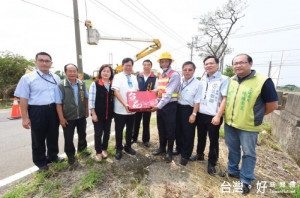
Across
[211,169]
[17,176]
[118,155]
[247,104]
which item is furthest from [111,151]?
[247,104]

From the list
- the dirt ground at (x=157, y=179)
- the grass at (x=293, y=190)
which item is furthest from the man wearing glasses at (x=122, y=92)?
the grass at (x=293, y=190)

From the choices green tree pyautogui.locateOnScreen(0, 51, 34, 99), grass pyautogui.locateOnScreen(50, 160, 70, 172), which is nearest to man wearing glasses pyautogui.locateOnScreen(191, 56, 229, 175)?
grass pyautogui.locateOnScreen(50, 160, 70, 172)

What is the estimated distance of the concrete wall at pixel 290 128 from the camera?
3.47 metres

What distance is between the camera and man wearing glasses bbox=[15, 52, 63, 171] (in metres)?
2.33

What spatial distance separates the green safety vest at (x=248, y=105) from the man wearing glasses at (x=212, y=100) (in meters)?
0.18

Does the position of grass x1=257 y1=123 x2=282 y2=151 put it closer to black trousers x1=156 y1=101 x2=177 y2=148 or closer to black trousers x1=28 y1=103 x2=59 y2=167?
black trousers x1=156 y1=101 x2=177 y2=148

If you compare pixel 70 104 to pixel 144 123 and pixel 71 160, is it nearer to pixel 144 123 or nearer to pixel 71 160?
pixel 71 160

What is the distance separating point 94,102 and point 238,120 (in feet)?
7.62

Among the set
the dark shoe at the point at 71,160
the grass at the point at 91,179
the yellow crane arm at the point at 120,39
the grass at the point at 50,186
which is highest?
the yellow crane arm at the point at 120,39

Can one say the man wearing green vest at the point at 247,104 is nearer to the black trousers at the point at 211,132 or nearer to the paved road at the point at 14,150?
the black trousers at the point at 211,132

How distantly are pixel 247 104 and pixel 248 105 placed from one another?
0.02 meters

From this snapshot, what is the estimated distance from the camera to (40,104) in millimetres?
2414

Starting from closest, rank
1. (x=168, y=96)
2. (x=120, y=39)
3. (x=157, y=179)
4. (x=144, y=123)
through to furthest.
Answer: (x=157, y=179), (x=168, y=96), (x=144, y=123), (x=120, y=39)

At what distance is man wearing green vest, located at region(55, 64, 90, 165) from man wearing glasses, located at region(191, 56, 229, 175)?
6.92 feet
